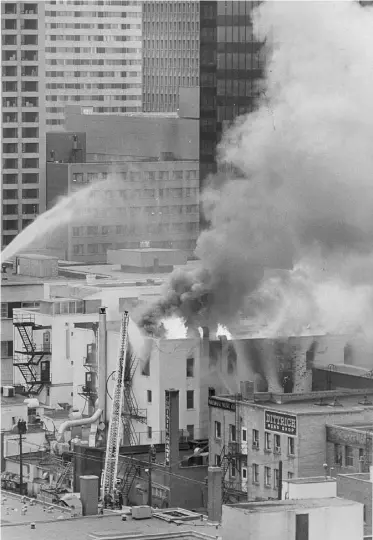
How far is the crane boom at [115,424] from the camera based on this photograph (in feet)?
231

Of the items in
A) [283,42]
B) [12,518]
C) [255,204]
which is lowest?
[12,518]

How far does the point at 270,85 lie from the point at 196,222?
46.7m

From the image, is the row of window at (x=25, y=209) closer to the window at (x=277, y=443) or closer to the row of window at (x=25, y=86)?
the row of window at (x=25, y=86)

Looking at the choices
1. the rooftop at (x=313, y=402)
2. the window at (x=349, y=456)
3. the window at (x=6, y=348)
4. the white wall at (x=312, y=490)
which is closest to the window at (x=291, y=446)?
the rooftop at (x=313, y=402)

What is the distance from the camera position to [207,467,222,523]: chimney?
64650 millimetres

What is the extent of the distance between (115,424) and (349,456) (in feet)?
30.4

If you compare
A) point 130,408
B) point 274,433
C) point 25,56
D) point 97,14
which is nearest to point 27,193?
point 25,56

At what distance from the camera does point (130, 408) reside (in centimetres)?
7906

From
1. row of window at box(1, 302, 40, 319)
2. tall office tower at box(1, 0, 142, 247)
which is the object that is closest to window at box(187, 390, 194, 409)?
row of window at box(1, 302, 40, 319)

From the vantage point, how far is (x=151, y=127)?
481 feet

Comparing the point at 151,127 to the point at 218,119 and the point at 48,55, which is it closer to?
the point at 218,119

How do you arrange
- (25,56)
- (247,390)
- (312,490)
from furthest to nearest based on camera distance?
(25,56), (247,390), (312,490)

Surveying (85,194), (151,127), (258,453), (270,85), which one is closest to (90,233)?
(85,194)

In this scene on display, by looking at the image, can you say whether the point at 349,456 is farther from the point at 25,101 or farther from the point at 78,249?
the point at 25,101
